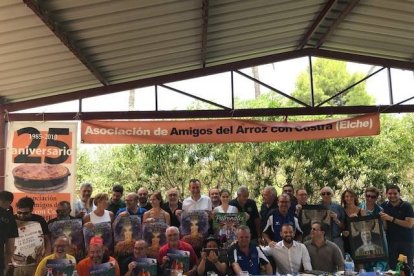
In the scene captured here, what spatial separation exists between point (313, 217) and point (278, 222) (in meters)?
0.51

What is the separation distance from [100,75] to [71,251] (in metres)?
3.91

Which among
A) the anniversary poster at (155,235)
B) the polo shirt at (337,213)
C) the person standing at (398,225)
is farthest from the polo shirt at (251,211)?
the person standing at (398,225)

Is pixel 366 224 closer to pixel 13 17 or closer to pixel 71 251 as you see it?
pixel 71 251

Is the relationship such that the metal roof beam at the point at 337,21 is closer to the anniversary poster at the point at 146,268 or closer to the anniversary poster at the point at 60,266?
the anniversary poster at the point at 146,268

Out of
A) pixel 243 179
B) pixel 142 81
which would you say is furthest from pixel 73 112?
pixel 243 179

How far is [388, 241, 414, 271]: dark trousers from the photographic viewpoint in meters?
6.67

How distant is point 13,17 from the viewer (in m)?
5.67

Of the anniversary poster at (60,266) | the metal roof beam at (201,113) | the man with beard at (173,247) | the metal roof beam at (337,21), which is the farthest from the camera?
the metal roof beam at (201,113)

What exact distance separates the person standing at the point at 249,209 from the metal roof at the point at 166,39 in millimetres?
2585

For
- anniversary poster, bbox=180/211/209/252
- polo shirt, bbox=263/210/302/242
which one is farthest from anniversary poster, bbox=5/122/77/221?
polo shirt, bbox=263/210/302/242

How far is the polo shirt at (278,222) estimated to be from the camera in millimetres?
6195

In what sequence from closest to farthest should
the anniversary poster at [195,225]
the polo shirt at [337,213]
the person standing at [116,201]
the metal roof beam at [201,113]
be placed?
1. the anniversary poster at [195,225]
2. the polo shirt at [337,213]
3. the person standing at [116,201]
4. the metal roof beam at [201,113]

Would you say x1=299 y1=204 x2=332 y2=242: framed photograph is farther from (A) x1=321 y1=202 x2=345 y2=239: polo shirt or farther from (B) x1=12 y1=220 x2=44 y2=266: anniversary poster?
(B) x1=12 y1=220 x2=44 y2=266: anniversary poster

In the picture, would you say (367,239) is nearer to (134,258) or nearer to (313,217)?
(313,217)
